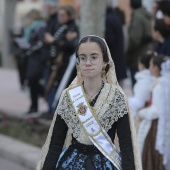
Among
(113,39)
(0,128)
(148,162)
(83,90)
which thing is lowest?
(0,128)

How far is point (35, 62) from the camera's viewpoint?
10.4 metres

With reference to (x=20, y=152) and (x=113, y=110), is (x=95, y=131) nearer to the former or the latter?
(x=113, y=110)

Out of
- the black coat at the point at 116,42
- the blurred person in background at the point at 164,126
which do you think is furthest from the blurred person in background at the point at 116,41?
the blurred person in background at the point at 164,126

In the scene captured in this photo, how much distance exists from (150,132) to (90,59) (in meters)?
2.52

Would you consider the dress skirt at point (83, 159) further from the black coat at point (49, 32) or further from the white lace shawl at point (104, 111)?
the black coat at point (49, 32)

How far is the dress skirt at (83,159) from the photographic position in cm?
398

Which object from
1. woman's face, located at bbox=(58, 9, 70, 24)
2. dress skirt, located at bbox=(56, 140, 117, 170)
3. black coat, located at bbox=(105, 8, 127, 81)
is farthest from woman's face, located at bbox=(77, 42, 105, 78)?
woman's face, located at bbox=(58, 9, 70, 24)

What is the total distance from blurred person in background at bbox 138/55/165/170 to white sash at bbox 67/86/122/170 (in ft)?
7.38

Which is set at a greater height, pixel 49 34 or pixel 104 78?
pixel 104 78

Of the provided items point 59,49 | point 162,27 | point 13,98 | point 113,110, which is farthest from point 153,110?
point 13,98

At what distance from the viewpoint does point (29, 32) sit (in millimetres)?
11633

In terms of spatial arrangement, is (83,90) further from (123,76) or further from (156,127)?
(123,76)

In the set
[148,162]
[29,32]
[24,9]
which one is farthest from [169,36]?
[24,9]

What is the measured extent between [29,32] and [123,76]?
2.88 metres
